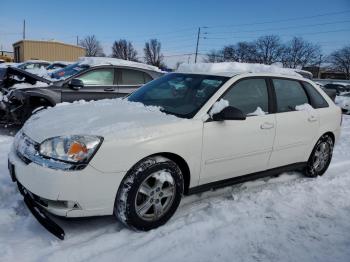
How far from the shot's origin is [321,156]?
17.0 feet

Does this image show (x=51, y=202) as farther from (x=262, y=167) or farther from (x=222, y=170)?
(x=262, y=167)

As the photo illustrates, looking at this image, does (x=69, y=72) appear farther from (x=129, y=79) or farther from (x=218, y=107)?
(x=218, y=107)

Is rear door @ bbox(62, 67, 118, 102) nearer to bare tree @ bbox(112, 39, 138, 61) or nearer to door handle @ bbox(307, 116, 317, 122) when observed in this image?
door handle @ bbox(307, 116, 317, 122)

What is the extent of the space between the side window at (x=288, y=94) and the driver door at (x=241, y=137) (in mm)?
220

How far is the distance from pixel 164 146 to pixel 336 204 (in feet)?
7.71

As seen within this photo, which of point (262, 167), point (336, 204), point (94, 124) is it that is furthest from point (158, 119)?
point (336, 204)

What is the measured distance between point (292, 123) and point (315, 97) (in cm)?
90

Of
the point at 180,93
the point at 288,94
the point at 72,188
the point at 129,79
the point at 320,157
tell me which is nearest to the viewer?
the point at 72,188

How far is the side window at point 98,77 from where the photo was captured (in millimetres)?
7441

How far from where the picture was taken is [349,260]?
9.90 ft

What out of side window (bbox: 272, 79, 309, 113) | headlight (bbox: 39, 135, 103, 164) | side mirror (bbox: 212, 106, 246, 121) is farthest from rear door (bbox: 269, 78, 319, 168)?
headlight (bbox: 39, 135, 103, 164)

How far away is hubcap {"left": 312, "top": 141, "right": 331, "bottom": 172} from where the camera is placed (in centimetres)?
508

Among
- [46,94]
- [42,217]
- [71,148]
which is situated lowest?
[42,217]

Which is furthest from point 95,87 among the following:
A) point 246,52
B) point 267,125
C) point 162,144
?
point 246,52
